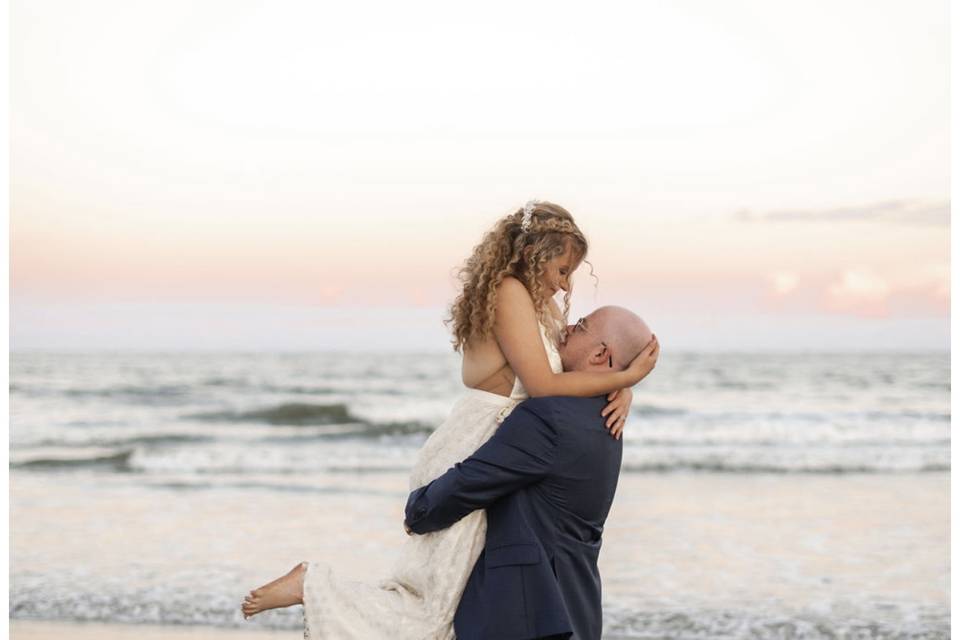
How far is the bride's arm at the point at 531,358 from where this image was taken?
338 cm

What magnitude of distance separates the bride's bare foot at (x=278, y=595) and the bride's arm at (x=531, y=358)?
905 millimetres

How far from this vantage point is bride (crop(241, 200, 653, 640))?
3.44 meters

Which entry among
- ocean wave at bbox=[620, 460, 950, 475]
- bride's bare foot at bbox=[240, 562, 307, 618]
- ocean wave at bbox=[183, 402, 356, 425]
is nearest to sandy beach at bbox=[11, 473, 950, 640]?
ocean wave at bbox=[620, 460, 950, 475]

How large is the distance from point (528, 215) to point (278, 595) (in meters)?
1.37

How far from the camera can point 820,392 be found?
76.5 feet

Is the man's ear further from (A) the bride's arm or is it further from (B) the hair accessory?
(B) the hair accessory

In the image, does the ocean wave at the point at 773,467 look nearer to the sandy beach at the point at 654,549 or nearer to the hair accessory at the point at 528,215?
the sandy beach at the point at 654,549

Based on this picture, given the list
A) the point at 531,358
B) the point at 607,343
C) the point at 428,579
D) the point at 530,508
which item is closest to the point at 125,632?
the point at 428,579

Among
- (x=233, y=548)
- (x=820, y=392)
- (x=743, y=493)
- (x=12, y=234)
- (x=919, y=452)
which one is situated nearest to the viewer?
(x=233, y=548)

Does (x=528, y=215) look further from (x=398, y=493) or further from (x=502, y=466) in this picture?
(x=398, y=493)

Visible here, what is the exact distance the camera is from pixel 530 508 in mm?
3391

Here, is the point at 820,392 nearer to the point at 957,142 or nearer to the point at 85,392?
the point at 85,392

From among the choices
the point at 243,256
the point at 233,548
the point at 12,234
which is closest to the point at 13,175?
the point at 12,234

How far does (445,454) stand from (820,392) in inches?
827
